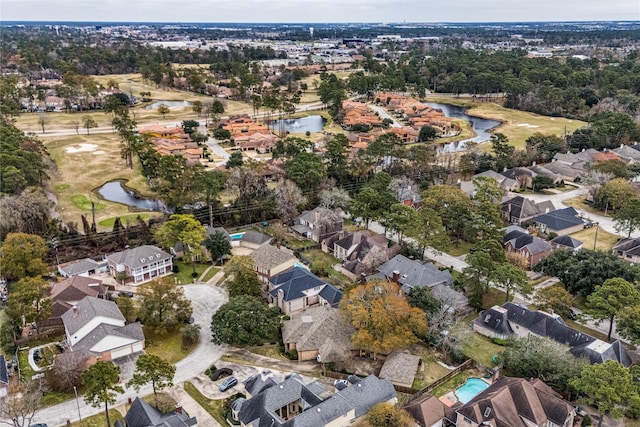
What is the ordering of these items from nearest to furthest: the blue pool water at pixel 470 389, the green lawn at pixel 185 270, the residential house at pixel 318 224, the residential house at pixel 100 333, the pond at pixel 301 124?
the blue pool water at pixel 470 389, the residential house at pixel 100 333, the green lawn at pixel 185 270, the residential house at pixel 318 224, the pond at pixel 301 124

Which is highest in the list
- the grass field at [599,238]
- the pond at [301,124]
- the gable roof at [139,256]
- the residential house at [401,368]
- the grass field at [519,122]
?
the grass field at [519,122]

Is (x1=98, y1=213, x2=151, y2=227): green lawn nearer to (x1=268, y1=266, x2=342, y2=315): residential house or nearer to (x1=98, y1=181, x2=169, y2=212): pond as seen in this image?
(x1=98, y1=181, x2=169, y2=212): pond

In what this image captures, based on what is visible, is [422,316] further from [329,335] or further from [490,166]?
[490,166]


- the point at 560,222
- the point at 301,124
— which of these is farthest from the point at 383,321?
the point at 301,124

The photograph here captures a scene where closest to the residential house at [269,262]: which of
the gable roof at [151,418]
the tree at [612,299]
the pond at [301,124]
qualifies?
→ the gable roof at [151,418]

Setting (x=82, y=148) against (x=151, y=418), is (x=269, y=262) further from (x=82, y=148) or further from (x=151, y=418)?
(x=82, y=148)

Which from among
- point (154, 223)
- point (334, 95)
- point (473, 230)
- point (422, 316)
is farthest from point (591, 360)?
point (334, 95)

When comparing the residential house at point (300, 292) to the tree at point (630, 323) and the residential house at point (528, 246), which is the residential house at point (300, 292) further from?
the tree at point (630, 323)

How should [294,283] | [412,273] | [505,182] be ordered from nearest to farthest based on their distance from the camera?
1. [294,283]
2. [412,273]
3. [505,182]
